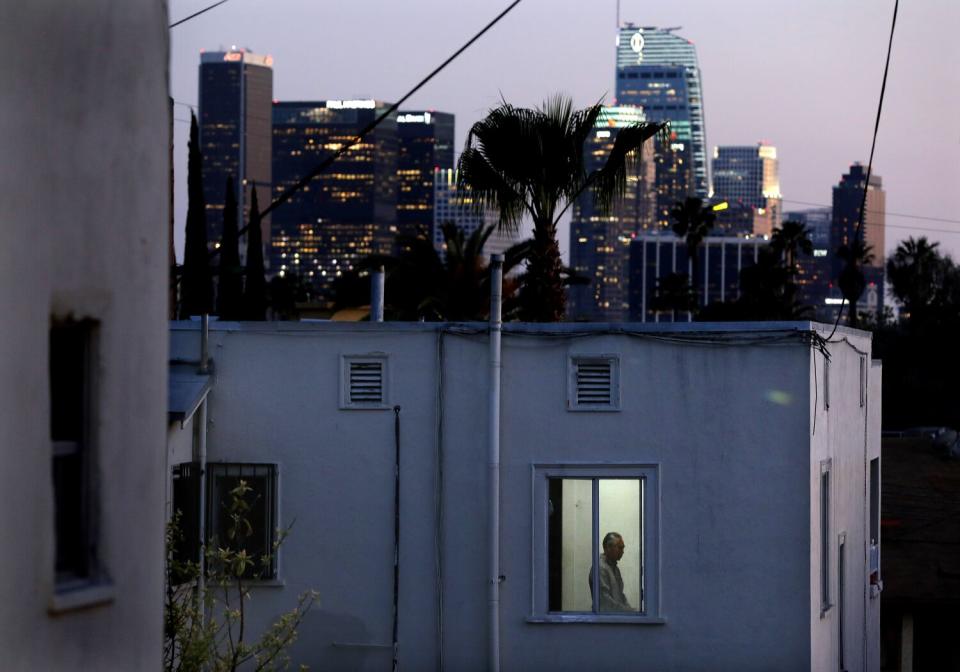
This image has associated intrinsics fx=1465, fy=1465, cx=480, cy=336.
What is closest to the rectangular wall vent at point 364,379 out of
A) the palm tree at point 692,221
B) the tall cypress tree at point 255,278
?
the tall cypress tree at point 255,278

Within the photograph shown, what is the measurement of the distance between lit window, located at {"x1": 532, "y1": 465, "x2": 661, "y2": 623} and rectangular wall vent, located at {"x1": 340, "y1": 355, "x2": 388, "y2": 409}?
172 centimetres

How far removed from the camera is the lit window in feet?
45.9

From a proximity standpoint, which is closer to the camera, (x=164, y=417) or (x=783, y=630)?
(x=164, y=417)

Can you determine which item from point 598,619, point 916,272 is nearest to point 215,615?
point 598,619

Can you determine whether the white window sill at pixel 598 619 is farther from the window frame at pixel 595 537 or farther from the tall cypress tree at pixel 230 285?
the tall cypress tree at pixel 230 285

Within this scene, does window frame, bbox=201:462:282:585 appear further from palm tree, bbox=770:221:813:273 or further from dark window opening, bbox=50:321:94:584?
palm tree, bbox=770:221:813:273

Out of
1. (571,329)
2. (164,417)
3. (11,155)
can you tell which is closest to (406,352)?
(571,329)

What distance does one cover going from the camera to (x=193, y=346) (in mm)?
14164

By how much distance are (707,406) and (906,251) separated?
10498 centimetres

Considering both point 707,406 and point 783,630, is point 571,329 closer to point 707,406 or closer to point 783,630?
point 707,406

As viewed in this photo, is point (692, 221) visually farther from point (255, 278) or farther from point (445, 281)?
point (445, 281)

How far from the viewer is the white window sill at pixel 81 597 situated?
5965 mm

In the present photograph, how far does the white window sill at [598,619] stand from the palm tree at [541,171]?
17.1ft

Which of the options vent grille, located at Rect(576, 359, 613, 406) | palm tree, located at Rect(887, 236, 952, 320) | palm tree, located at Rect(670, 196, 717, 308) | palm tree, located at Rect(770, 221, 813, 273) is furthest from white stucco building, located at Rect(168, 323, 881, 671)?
palm tree, located at Rect(770, 221, 813, 273)
